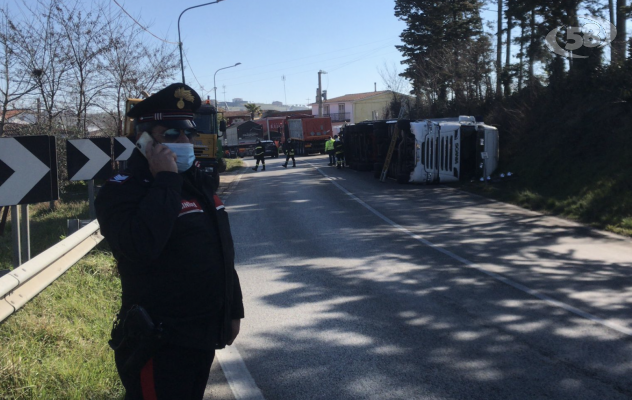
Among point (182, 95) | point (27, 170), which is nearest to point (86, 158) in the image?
point (27, 170)

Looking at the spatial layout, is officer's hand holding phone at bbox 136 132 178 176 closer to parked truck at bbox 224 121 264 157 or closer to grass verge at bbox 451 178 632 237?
grass verge at bbox 451 178 632 237

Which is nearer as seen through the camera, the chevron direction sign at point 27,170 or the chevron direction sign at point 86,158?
the chevron direction sign at point 27,170

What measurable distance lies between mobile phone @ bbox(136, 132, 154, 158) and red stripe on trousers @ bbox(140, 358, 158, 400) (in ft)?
2.96

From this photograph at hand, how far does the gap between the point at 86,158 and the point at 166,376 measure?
7233 mm

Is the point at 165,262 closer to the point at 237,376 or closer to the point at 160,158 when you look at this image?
the point at 160,158

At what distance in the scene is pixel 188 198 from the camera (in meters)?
2.67

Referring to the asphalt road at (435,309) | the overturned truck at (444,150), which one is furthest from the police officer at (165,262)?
the overturned truck at (444,150)

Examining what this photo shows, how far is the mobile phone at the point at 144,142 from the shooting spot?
8.69 feet

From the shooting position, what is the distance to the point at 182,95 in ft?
9.25

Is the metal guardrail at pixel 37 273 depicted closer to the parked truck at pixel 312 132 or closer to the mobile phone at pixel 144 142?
the mobile phone at pixel 144 142

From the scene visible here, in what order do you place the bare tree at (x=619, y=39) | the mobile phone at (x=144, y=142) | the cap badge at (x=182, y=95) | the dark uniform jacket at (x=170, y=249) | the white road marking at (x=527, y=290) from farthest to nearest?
the bare tree at (x=619, y=39), the white road marking at (x=527, y=290), the cap badge at (x=182, y=95), the mobile phone at (x=144, y=142), the dark uniform jacket at (x=170, y=249)

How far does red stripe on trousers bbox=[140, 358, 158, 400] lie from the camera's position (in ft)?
8.39

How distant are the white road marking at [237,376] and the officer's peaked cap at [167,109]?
241 centimetres

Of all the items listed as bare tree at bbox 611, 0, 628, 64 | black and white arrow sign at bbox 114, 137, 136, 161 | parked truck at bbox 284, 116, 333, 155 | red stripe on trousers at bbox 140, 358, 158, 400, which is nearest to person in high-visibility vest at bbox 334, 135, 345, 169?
bare tree at bbox 611, 0, 628, 64
